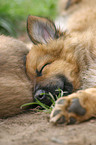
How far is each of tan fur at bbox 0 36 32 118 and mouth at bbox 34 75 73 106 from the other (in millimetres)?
168

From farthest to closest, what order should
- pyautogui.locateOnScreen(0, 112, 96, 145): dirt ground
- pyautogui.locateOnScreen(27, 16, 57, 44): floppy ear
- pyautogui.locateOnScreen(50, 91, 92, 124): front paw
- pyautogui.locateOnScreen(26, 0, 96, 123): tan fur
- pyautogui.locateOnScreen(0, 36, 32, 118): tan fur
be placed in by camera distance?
pyautogui.locateOnScreen(27, 16, 57, 44): floppy ear < pyautogui.locateOnScreen(26, 0, 96, 123): tan fur < pyautogui.locateOnScreen(0, 36, 32, 118): tan fur < pyautogui.locateOnScreen(50, 91, 92, 124): front paw < pyautogui.locateOnScreen(0, 112, 96, 145): dirt ground

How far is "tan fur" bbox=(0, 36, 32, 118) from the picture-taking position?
2768 millimetres

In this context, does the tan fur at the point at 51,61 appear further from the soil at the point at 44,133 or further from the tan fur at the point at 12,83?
the soil at the point at 44,133

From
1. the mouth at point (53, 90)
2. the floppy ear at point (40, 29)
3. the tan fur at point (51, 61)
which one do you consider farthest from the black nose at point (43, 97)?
the floppy ear at point (40, 29)

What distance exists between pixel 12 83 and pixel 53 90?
1.95 ft

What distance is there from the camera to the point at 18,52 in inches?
138

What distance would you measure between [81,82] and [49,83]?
1.78ft

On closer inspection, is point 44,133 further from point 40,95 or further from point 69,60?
point 69,60

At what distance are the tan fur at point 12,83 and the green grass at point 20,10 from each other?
323cm

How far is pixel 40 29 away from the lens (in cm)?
364

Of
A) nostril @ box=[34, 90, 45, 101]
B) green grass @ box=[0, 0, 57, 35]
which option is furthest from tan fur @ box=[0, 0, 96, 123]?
green grass @ box=[0, 0, 57, 35]

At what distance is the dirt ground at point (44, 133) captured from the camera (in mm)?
1791

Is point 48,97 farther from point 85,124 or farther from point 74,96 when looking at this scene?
point 85,124

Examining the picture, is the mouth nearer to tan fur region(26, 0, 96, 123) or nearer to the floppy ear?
tan fur region(26, 0, 96, 123)
